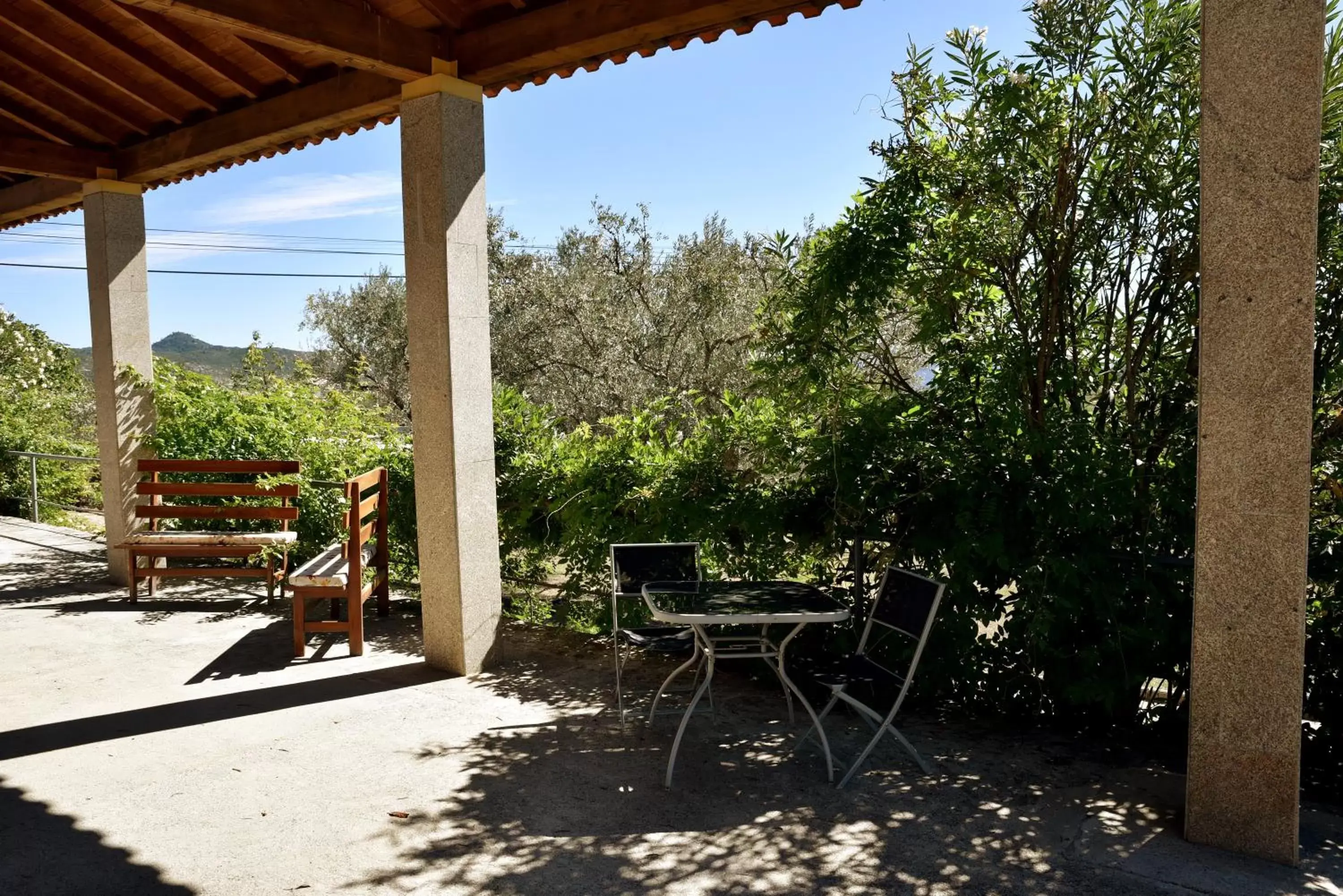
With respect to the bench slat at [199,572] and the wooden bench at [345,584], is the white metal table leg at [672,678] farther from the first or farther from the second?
the bench slat at [199,572]

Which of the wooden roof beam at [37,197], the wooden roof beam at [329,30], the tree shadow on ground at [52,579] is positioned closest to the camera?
the wooden roof beam at [329,30]

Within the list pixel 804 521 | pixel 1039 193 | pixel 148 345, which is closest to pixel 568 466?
pixel 804 521

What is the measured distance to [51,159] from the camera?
690 cm

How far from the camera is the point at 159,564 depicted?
774cm

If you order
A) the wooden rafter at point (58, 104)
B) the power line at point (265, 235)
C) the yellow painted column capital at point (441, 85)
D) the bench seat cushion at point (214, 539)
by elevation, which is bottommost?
the bench seat cushion at point (214, 539)

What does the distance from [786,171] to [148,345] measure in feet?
73.6

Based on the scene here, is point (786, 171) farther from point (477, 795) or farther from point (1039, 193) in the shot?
point (477, 795)

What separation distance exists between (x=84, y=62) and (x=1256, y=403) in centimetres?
646

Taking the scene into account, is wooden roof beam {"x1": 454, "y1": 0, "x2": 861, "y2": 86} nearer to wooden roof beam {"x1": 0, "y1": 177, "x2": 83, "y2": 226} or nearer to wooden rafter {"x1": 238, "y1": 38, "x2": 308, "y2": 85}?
wooden rafter {"x1": 238, "y1": 38, "x2": 308, "y2": 85}

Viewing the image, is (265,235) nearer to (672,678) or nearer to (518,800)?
(672,678)

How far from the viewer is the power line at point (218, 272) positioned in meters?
20.6

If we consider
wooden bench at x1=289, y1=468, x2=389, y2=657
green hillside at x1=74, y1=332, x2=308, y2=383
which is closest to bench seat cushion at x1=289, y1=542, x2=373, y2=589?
wooden bench at x1=289, y1=468, x2=389, y2=657

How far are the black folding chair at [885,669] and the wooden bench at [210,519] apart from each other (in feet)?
15.0

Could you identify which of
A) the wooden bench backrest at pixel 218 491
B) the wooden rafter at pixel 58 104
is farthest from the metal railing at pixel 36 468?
the wooden rafter at pixel 58 104
